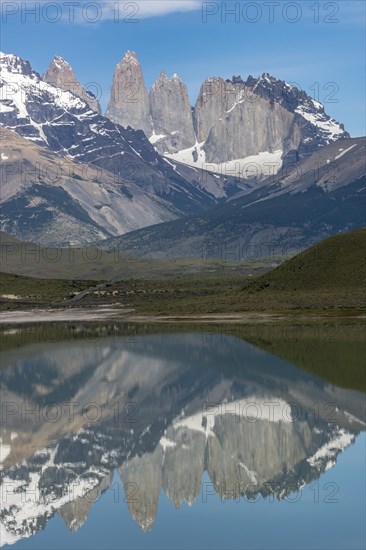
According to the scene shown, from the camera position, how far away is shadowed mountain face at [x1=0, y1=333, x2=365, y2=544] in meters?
41.4

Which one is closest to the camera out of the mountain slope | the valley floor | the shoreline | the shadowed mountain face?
the shadowed mountain face

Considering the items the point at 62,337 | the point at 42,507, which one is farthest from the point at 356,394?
the point at 62,337

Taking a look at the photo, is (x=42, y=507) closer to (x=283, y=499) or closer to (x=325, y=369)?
(x=283, y=499)

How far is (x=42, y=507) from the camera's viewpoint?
40.3 m

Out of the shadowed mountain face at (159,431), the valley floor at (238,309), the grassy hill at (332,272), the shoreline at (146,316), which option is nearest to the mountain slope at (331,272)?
the grassy hill at (332,272)

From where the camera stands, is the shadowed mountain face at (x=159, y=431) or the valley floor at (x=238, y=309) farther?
the valley floor at (x=238, y=309)

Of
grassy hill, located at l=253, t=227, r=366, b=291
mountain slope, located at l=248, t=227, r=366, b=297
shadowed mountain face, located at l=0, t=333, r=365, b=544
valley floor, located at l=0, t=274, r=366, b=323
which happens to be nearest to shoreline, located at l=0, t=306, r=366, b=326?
valley floor, located at l=0, t=274, r=366, b=323

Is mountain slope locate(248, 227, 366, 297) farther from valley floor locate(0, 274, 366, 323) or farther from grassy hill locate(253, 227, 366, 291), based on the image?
valley floor locate(0, 274, 366, 323)

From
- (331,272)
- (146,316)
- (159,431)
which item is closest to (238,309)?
(146,316)

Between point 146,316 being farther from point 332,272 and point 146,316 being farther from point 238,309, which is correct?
point 332,272

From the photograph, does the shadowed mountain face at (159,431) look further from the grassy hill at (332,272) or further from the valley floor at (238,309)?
the grassy hill at (332,272)

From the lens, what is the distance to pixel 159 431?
5553cm

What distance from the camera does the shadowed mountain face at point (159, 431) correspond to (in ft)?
136

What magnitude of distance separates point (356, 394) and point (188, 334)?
2309 inches
